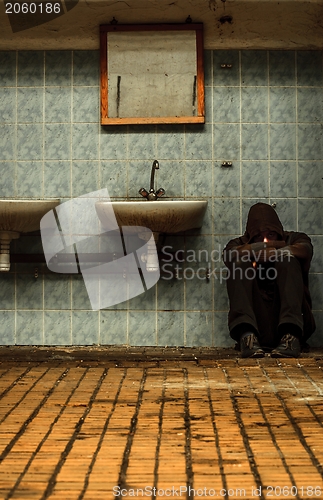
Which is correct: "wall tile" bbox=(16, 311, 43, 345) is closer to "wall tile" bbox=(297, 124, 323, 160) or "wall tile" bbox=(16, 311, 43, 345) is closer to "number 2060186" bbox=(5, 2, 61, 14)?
"number 2060186" bbox=(5, 2, 61, 14)

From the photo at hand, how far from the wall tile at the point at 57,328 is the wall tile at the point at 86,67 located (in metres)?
1.53

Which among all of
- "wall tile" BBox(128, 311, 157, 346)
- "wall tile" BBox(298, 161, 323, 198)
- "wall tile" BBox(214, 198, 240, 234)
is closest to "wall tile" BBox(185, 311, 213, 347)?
"wall tile" BBox(128, 311, 157, 346)

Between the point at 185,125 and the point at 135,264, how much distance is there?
97cm

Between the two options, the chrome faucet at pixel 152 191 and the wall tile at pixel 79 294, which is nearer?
the chrome faucet at pixel 152 191

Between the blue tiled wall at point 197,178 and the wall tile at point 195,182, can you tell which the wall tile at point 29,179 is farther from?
the wall tile at point 195,182

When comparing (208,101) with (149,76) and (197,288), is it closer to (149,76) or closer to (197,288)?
(149,76)

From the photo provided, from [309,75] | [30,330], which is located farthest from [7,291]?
[309,75]

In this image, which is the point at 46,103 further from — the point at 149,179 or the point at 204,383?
the point at 204,383

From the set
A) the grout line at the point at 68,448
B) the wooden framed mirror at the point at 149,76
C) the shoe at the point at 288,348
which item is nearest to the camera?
the grout line at the point at 68,448

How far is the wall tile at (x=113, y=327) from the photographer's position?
4.16 m

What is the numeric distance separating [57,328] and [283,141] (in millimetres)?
1922

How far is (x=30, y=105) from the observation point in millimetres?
4219

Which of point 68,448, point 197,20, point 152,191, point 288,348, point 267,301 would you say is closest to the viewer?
point 68,448

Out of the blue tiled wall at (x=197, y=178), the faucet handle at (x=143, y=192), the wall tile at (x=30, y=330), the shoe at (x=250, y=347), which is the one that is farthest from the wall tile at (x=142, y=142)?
the shoe at (x=250, y=347)
